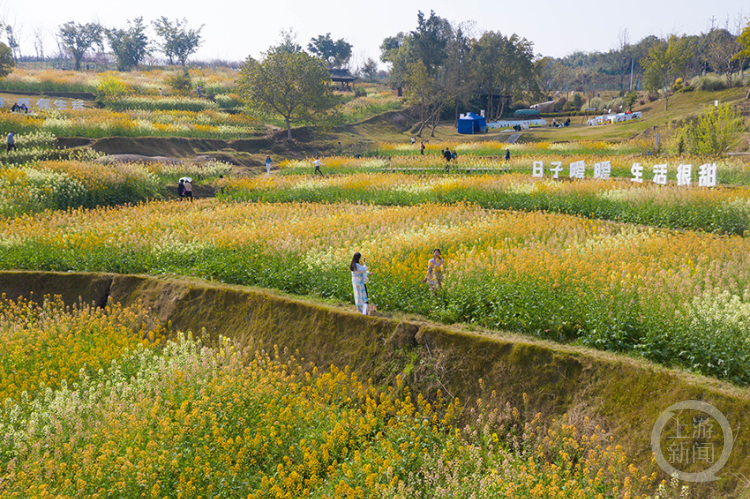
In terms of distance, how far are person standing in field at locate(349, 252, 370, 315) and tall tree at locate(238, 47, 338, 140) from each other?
3498 centimetres

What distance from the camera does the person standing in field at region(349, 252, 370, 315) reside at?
905 cm

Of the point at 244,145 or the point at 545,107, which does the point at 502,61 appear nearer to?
the point at 545,107

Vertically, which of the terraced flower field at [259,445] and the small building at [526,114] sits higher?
the small building at [526,114]

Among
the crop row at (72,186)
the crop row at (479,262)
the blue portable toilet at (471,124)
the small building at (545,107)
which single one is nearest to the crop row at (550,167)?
the crop row at (479,262)

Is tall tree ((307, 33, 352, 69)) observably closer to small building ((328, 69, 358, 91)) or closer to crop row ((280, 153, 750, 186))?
small building ((328, 69, 358, 91))

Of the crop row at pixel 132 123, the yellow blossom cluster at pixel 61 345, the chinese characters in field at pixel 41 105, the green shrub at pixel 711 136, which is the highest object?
the chinese characters in field at pixel 41 105

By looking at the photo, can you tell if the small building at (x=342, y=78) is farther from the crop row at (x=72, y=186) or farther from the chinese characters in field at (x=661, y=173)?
the chinese characters in field at (x=661, y=173)

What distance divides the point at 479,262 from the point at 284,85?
36.8 metres

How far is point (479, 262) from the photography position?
9.90 meters

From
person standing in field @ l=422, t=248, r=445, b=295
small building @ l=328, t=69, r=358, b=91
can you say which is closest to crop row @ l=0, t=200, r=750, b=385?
person standing in field @ l=422, t=248, r=445, b=295

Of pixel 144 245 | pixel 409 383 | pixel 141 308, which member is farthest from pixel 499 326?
pixel 144 245

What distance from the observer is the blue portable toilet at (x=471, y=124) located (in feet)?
177

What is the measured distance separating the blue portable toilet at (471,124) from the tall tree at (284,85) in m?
16.7

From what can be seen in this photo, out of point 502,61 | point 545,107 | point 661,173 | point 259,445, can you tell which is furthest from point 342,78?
point 259,445
